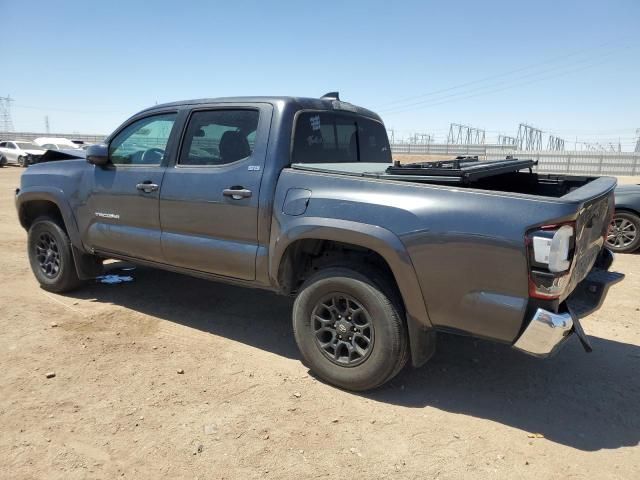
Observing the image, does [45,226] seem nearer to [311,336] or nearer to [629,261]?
[311,336]

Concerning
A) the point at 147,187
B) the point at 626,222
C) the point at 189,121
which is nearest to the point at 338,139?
the point at 189,121

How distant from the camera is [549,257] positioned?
2469 millimetres

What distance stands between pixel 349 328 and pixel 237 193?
49.9 inches

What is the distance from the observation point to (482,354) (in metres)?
3.93

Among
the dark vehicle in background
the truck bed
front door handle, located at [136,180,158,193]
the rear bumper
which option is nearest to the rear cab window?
the truck bed

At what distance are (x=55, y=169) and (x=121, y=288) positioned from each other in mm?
1433

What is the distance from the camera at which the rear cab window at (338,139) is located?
373cm

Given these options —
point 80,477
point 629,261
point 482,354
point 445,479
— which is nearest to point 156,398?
point 80,477

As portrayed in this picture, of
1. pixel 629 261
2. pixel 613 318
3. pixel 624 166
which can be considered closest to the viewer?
pixel 613 318

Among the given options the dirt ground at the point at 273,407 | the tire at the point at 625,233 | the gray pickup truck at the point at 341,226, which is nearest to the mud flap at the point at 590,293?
the gray pickup truck at the point at 341,226

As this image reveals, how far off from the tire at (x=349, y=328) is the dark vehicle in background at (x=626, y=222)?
5.82 m

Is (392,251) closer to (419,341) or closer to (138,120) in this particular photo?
(419,341)

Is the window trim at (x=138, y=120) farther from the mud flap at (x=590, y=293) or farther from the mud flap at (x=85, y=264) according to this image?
the mud flap at (x=590, y=293)

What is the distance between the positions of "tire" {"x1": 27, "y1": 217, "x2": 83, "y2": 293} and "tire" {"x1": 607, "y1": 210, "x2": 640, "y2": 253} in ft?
24.2
